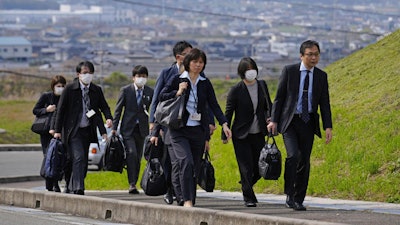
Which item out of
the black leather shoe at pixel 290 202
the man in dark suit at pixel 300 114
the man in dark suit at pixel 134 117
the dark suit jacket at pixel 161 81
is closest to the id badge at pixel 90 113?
the man in dark suit at pixel 134 117

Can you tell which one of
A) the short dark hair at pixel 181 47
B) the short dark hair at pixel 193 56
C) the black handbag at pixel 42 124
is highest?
the short dark hair at pixel 181 47

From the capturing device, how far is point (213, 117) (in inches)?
597

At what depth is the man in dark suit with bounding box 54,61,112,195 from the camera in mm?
17047

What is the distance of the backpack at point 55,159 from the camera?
1719 cm

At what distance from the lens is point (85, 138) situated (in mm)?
17141

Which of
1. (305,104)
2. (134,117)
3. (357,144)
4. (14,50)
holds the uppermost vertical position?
(305,104)

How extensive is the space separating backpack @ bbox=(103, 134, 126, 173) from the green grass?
1.94 metres

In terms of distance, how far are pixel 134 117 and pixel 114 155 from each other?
1059 millimetres

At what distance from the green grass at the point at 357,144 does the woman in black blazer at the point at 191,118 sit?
2740 millimetres

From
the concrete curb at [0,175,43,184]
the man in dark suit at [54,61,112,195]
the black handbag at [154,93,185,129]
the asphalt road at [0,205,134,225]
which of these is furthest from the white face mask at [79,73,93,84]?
the concrete curb at [0,175,43,184]

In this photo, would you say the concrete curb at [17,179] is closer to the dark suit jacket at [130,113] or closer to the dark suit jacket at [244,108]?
the dark suit jacket at [130,113]

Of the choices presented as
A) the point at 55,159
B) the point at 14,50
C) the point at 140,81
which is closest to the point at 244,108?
the point at 55,159

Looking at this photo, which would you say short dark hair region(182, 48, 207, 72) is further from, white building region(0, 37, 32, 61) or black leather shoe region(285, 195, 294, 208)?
white building region(0, 37, 32, 61)

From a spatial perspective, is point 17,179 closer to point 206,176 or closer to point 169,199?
point 169,199
